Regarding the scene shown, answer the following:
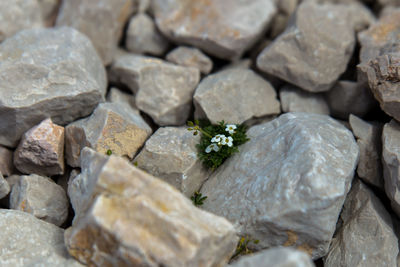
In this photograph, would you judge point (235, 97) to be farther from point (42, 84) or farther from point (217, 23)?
point (42, 84)

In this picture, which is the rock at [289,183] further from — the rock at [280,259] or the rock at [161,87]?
the rock at [161,87]

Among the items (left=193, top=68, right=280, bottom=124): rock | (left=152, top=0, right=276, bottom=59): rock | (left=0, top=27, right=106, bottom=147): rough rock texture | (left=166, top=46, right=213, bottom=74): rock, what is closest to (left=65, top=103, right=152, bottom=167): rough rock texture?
(left=0, top=27, right=106, bottom=147): rough rock texture

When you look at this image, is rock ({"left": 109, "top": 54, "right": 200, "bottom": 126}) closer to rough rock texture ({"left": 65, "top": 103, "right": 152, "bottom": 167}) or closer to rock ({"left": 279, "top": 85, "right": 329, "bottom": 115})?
rough rock texture ({"left": 65, "top": 103, "right": 152, "bottom": 167})

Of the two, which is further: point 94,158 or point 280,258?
point 94,158

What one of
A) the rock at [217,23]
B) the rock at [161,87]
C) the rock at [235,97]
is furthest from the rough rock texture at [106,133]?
the rock at [217,23]

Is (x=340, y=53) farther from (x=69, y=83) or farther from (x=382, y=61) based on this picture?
(x=69, y=83)

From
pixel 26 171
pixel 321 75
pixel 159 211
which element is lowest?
pixel 26 171

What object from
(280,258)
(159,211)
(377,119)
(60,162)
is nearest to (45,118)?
(60,162)

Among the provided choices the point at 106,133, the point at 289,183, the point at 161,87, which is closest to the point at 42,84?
the point at 106,133
